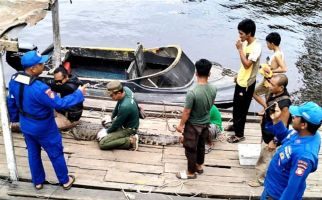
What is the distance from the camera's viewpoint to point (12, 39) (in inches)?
215

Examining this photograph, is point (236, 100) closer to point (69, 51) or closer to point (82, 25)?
point (69, 51)

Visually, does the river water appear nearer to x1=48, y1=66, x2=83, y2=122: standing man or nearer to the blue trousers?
x1=48, y1=66, x2=83, y2=122: standing man

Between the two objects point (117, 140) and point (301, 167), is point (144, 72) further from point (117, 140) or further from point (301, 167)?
point (301, 167)

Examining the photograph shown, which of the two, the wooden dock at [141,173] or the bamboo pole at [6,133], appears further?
the wooden dock at [141,173]

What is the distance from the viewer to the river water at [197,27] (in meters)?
18.6

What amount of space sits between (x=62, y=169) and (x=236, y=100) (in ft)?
10.3

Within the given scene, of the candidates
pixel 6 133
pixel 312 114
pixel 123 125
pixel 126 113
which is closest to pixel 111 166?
pixel 123 125

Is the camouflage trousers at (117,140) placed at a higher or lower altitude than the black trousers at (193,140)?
lower

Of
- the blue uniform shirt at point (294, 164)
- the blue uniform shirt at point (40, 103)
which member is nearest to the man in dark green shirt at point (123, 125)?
the blue uniform shirt at point (40, 103)

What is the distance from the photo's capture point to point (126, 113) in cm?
663

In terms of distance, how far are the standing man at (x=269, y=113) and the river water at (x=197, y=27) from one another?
10.3 m

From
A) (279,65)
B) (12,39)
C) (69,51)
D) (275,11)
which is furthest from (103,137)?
(275,11)

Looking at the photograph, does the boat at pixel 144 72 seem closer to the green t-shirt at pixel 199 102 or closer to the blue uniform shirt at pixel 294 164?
the green t-shirt at pixel 199 102

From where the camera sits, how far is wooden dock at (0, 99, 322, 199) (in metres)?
6.02
